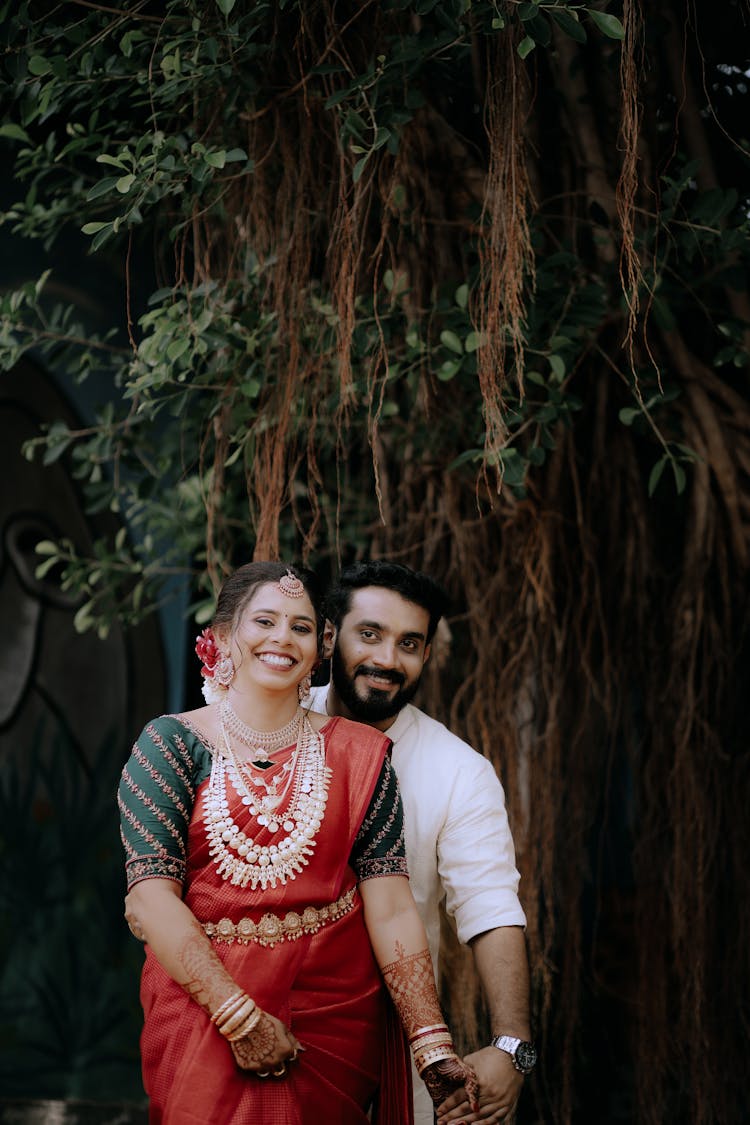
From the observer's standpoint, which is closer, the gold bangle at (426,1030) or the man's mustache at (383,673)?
the gold bangle at (426,1030)

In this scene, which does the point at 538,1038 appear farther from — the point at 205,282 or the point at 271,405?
Answer: the point at 205,282

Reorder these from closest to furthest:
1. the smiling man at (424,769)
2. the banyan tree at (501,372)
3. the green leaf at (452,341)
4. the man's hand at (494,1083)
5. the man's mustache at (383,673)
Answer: the man's hand at (494,1083) < the smiling man at (424,769) < the man's mustache at (383,673) < the banyan tree at (501,372) < the green leaf at (452,341)

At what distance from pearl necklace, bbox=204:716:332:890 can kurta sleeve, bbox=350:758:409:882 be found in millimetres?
84

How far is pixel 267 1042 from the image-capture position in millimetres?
1571

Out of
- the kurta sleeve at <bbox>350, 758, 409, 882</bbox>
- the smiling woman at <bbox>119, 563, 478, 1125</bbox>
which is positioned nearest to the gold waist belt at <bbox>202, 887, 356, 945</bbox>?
the smiling woman at <bbox>119, 563, 478, 1125</bbox>

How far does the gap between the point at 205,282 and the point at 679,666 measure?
1366mm

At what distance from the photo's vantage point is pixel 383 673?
2.07 meters

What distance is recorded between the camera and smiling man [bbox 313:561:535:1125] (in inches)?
77.4

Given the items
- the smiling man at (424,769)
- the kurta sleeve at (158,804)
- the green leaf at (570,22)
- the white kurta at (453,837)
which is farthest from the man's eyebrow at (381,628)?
the green leaf at (570,22)

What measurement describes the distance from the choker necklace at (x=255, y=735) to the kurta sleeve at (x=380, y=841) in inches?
5.8

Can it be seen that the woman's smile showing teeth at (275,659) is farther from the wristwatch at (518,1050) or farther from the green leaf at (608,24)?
the green leaf at (608,24)

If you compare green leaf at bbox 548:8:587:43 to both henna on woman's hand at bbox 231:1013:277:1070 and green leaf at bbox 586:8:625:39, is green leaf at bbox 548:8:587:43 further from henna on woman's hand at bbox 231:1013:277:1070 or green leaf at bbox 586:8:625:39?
henna on woman's hand at bbox 231:1013:277:1070

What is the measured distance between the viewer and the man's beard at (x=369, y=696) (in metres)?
2.08

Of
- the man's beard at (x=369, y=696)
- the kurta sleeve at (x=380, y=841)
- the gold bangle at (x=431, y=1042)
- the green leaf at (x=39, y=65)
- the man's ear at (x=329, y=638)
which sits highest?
the green leaf at (x=39, y=65)
